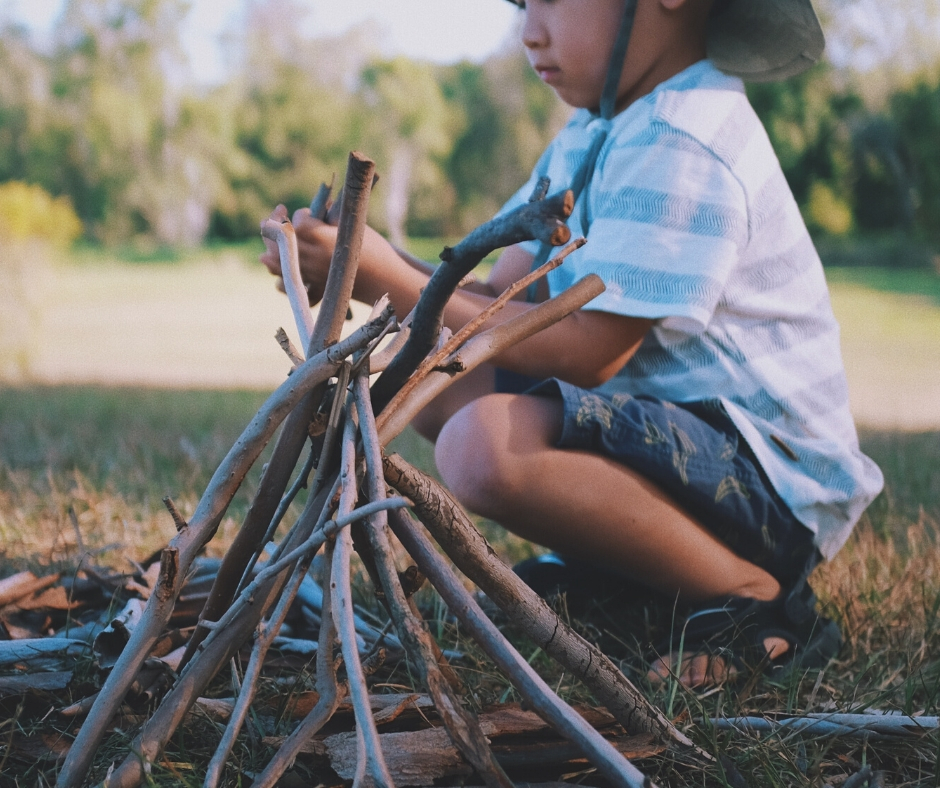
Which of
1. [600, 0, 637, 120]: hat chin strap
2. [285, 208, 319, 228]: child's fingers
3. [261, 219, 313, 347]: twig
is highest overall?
[600, 0, 637, 120]: hat chin strap

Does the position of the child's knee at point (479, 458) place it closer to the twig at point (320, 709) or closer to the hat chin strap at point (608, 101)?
the hat chin strap at point (608, 101)

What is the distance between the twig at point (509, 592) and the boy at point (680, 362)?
1.46 feet

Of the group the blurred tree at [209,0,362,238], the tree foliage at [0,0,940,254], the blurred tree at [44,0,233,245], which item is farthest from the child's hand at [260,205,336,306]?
the blurred tree at [44,0,233,245]

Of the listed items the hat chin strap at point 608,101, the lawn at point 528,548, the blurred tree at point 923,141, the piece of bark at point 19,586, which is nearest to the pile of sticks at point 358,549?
the lawn at point 528,548

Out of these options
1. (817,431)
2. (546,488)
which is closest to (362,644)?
(546,488)

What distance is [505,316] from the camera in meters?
1.56

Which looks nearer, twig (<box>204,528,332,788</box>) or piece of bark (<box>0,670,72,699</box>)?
twig (<box>204,528,332,788</box>)

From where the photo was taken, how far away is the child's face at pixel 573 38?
5.73 feet

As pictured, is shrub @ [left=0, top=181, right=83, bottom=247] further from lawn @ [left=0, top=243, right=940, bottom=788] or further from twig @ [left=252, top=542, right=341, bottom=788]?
twig @ [left=252, top=542, right=341, bottom=788]

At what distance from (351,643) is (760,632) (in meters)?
0.92

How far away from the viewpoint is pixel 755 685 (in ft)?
4.82

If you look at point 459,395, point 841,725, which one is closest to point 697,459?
point 841,725

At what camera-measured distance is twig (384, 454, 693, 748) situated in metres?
1.00

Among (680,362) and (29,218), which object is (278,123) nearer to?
(29,218)
